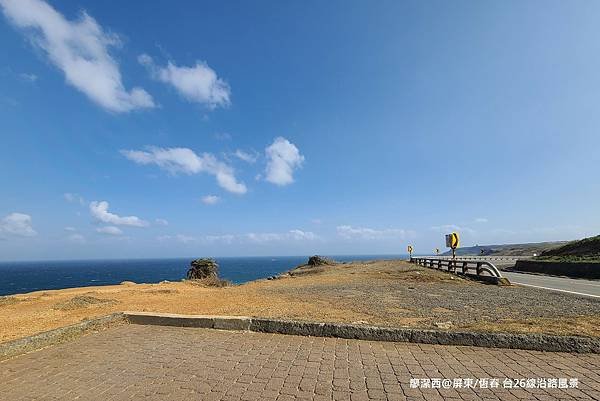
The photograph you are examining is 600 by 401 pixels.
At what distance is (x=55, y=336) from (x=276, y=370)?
451cm

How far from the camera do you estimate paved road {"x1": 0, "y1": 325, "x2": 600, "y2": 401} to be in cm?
384

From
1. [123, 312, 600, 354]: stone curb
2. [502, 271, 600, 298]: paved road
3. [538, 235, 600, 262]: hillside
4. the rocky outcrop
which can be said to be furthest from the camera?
[538, 235, 600, 262]: hillside

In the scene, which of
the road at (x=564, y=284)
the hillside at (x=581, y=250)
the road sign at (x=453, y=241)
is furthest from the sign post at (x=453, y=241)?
the hillside at (x=581, y=250)

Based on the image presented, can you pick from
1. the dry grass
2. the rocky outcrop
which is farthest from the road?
the rocky outcrop

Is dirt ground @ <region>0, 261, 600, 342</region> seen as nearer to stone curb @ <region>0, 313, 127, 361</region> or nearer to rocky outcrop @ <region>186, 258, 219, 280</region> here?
stone curb @ <region>0, 313, 127, 361</region>

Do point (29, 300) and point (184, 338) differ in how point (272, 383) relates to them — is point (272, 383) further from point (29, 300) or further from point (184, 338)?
point (29, 300)

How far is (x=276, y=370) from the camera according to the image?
454cm

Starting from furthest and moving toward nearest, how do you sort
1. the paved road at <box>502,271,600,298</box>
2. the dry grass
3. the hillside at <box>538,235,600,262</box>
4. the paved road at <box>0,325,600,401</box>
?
1. the hillside at <box>538,235,600,262</box>
2. the paved road at <box>502,271,600,298</box>
3. the dry grass
4. the paved road at <box>0,325,600,401</box>

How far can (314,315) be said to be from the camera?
8359 millimetres

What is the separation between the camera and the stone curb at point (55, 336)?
5.46 m

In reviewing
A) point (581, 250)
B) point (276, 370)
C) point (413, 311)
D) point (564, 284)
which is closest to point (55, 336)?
point (276, 370)

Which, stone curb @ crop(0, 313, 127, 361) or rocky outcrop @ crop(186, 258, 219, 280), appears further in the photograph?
rocky outcrop @ crop(186, 258, 219, 280)

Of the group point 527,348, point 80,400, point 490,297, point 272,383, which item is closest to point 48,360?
point 80,400

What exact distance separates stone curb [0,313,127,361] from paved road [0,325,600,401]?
224mm
